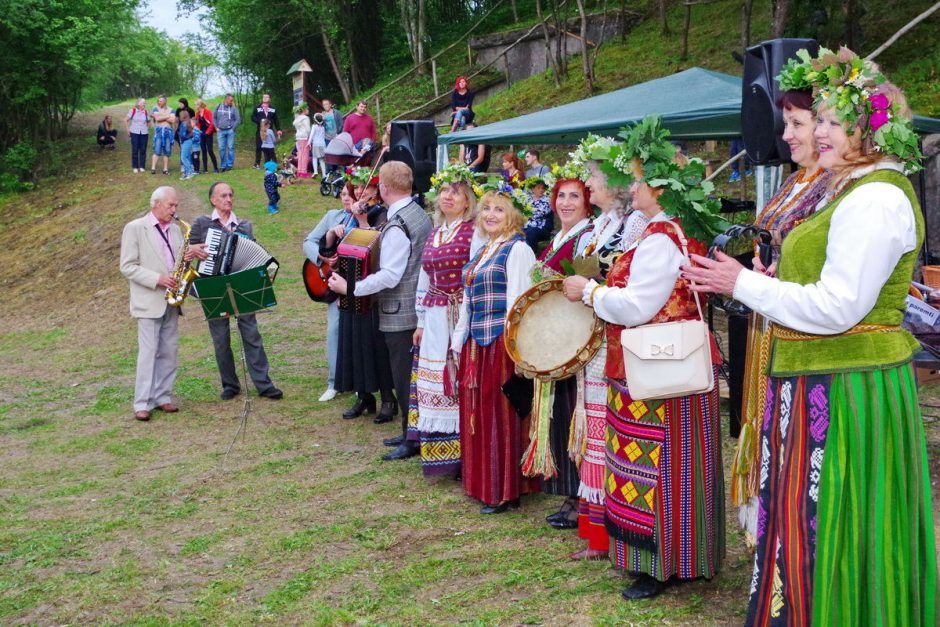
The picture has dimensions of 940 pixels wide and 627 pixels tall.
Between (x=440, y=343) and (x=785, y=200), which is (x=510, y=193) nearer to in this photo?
(x=440, y=343)

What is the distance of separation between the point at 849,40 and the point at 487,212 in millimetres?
10264

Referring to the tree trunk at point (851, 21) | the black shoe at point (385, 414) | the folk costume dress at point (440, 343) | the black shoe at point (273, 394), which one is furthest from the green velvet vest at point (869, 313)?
the tree trunk at point (851, 21)

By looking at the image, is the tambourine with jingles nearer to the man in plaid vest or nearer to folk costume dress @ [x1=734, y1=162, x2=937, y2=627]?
folk costume dress @ [x1=734, y1=162, x2=937, y2=627]

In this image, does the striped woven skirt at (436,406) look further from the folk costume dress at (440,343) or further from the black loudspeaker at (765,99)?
the black loudspeaker at (765,99)


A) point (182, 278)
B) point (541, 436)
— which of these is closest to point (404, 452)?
point (541, 436)

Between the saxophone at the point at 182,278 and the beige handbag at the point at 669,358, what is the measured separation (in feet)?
16.8

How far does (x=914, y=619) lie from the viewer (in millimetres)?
2920

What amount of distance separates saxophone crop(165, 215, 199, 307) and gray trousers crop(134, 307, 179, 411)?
0.17 meters

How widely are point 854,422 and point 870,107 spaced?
37.7 inches

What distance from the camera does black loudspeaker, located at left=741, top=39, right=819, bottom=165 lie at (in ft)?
15.3

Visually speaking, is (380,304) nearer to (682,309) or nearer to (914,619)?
(682,309)

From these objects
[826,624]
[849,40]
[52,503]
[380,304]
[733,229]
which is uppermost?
[849,40]

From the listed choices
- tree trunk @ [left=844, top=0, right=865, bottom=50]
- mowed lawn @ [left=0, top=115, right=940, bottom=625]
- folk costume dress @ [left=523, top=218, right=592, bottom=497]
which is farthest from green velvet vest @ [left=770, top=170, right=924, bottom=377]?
tree trunk @ [left=844, top=0, right=865, bottom=50]

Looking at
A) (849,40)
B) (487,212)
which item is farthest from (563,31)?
(487,212)
